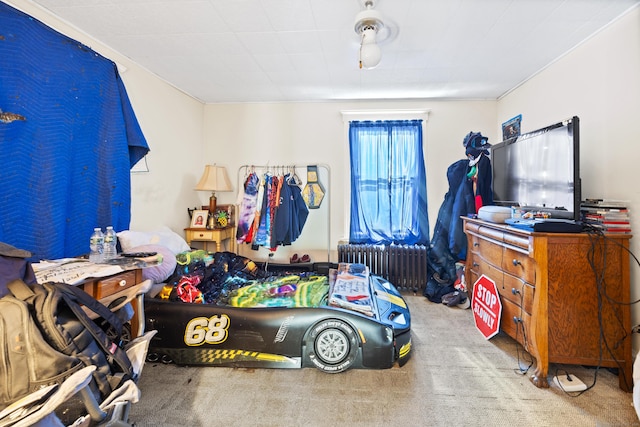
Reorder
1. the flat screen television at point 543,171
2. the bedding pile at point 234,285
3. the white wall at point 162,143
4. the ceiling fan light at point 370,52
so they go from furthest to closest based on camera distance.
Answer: the white wall at point 162,143 < the bedding pile at point 234,285 < the ceiling fan light at point 370,52 < the flat screen television at point 543,171

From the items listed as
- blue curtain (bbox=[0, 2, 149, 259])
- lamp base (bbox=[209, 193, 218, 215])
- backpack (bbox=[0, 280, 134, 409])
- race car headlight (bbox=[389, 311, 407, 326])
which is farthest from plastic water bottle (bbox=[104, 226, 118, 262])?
race car headlight (bbox=[389, 311, 407, 326])

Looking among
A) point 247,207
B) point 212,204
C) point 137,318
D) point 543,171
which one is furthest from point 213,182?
point 543,171

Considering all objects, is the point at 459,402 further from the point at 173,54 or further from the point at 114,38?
the point at 114,38

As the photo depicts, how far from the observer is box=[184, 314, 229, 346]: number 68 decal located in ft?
6.13

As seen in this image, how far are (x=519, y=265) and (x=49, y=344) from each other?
2.40 meters

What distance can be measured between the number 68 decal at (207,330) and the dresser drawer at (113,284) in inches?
18.4

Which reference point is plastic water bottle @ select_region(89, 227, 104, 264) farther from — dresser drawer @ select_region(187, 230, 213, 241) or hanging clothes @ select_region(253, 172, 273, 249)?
hanging clothes @ select_region(253, 172, 273, 249)

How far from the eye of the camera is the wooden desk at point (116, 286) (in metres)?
1.43

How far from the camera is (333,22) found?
196 cm

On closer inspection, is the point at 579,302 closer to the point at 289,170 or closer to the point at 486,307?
the point at 486,307

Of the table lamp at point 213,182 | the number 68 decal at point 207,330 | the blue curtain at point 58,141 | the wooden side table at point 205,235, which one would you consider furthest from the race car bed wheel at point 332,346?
the table lamp at point 213,182

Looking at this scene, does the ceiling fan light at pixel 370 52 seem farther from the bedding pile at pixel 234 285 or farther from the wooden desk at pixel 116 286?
the wooden desk at pixel 116 286

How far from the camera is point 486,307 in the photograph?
2.29m

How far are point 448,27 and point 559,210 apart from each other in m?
1.48
